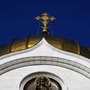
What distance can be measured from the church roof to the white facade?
1.54ft

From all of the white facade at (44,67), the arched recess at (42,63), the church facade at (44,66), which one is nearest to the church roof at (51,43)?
the church facade at (44,66)

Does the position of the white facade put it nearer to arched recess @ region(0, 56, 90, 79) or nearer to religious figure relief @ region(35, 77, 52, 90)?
arched recess @ region(0, 56, 90, 79)

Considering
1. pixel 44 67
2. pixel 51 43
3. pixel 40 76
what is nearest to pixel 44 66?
pixel 44 67

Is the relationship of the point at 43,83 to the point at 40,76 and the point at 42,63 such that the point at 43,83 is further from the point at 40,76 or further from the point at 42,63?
the point at 42,63

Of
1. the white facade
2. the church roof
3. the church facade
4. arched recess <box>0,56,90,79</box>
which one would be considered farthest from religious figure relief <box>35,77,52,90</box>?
the church roof

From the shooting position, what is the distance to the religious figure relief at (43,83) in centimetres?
1463

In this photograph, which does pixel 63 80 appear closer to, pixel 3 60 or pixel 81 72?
pixel 81 72

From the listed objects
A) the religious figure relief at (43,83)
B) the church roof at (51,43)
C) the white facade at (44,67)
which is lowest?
the religious figure relief at (43,83)

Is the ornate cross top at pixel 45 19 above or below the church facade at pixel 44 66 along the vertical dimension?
above

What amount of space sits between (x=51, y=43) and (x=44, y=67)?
53.3 inches

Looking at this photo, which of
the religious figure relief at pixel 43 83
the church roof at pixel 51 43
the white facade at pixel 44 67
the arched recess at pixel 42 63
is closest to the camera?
the religious figure relief at pixel 43 83

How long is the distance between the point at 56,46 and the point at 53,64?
986 millimetres

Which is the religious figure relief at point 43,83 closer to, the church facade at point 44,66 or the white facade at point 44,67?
the church facade at point 44,66

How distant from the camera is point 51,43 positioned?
648 inches
